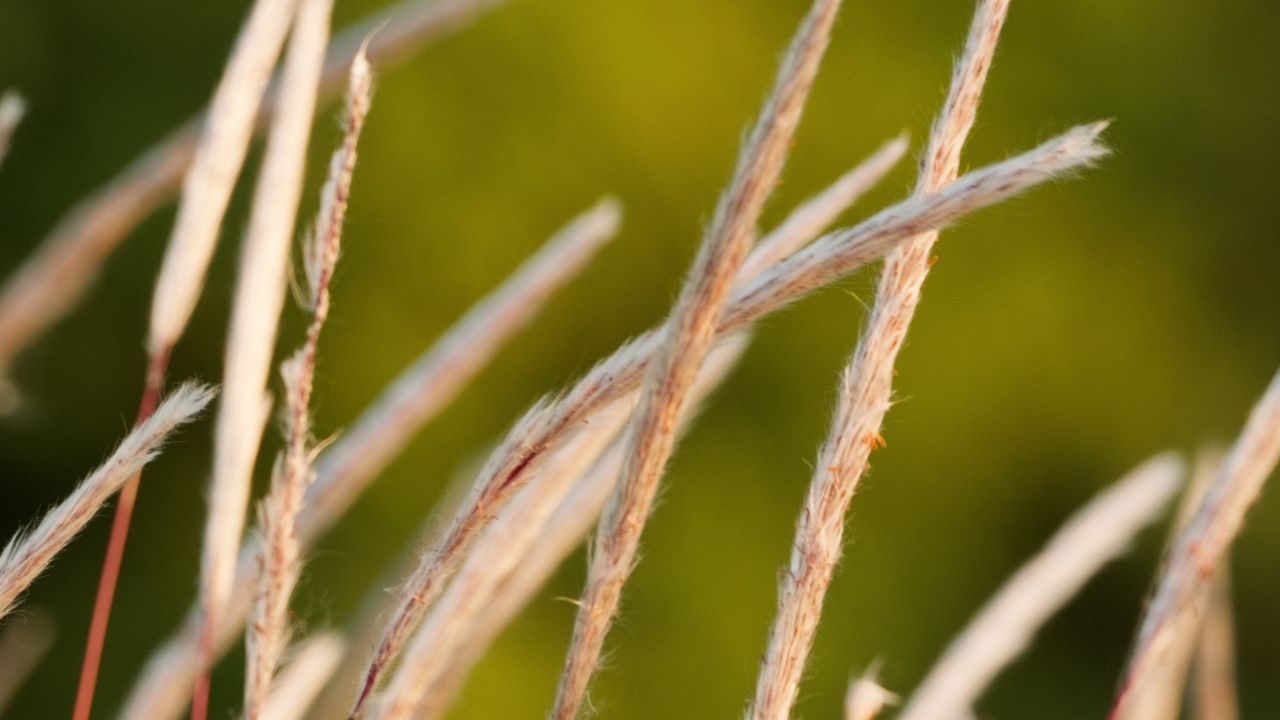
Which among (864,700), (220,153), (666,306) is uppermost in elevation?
(666,306)

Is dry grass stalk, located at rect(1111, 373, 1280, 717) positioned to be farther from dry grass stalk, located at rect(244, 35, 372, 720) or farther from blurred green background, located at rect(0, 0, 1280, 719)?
blurred green background, located at rect(0, 0, 1280, 719)

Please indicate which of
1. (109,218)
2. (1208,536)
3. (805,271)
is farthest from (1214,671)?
(109,218)

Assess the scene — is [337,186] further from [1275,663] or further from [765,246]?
[1275,663]

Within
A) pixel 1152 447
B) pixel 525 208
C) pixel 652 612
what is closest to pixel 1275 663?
pixel 1152 447

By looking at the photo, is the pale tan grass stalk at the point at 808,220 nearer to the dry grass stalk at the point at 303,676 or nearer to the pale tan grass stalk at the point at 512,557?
the pale tan grass stalk at the point at 512,557

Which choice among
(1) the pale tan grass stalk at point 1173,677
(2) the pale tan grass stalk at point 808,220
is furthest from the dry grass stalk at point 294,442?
(1) the pale tan grass stalk at point 1173,677

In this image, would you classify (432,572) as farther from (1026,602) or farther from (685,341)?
(1026,602)

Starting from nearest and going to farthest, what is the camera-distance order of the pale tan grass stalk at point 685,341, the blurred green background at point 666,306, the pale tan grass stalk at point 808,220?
the pale tan grass stalk at point 685,341, the pale tan grass stalk at point 808,220, the blurred green background at point 666,306
